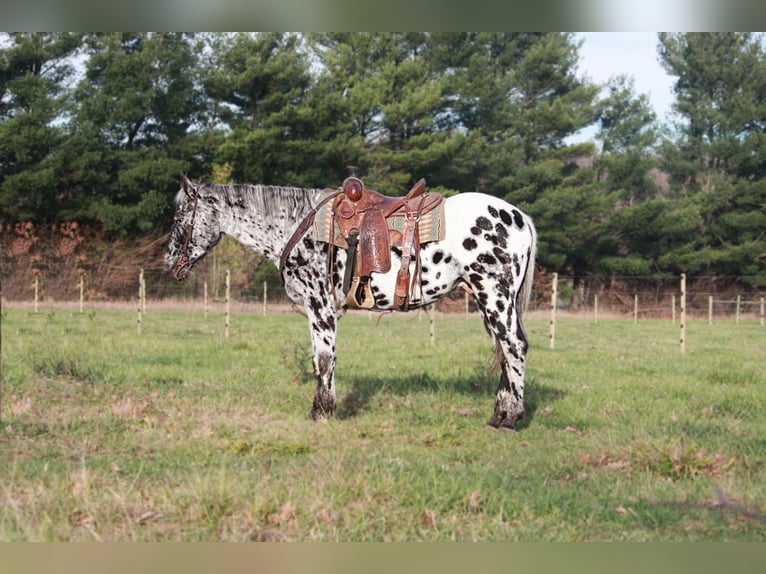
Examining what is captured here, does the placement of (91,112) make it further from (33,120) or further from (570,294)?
(570,294)

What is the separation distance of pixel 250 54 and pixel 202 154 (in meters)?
3.78

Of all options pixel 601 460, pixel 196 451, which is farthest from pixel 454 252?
pixel 196 451

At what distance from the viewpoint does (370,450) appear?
5473 millimetres

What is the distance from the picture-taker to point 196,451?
17.6ft

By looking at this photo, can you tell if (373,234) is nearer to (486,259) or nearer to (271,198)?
(486,259)

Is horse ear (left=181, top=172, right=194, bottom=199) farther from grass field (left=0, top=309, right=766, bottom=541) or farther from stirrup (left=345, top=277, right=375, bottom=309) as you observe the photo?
grass field (left=0, top=309, right=766, bottom=541)

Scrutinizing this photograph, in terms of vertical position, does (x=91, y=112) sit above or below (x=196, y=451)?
above

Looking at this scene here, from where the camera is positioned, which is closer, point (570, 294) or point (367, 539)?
point (367, 539)

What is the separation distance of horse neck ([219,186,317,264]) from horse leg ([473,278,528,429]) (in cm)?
176

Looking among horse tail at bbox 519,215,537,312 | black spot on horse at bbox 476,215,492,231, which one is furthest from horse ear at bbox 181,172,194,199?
horse tail at bbox 519,215,537,312

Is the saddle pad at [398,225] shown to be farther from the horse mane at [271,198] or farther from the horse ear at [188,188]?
the horse ear at [188,188]

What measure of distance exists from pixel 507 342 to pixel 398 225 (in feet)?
4.53


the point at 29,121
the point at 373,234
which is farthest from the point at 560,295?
the point at 373,234

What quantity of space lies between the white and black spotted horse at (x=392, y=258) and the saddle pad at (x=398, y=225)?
0.09m
